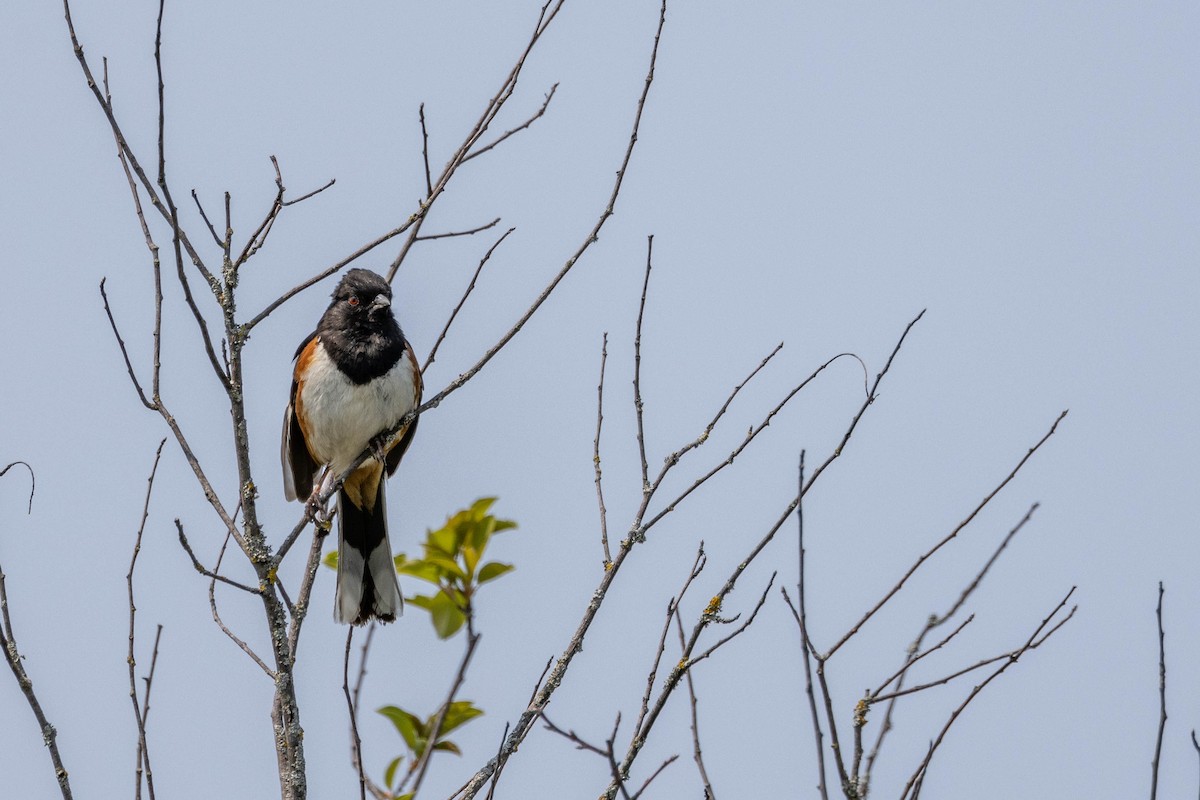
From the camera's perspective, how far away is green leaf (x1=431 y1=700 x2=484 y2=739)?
217 centimetres

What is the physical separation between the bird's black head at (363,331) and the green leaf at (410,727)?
2.51 m

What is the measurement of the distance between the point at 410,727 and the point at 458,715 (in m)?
0.08

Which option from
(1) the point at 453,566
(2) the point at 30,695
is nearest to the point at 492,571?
(1) the point at 453,566

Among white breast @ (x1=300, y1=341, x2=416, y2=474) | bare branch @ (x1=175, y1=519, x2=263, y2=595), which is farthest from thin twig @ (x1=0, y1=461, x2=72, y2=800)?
white breast @ (x1=300, y1=341, x2=416, y2=474)

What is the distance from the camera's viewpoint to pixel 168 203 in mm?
2865

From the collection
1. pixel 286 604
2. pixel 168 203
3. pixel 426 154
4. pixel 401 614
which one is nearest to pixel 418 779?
pixel 286 604

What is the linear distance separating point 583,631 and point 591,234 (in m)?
0.94

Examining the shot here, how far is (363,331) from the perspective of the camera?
464 cm

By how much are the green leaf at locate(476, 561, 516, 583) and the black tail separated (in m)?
2.22

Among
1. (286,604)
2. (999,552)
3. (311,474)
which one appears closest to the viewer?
(999,552)

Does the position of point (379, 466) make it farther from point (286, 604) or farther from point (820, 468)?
point (820, 468)

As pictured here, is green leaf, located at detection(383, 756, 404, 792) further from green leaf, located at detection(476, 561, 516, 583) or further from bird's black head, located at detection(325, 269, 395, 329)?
bird's black head, located at detection(325, 269, 395, 329)

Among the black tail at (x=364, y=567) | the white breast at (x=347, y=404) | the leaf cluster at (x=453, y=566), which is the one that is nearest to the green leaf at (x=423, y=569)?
the leaf cluster at (x=453, y=566)

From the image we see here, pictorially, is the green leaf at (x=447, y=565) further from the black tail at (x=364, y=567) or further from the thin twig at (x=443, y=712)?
the black tail at (x=364, y=567)
